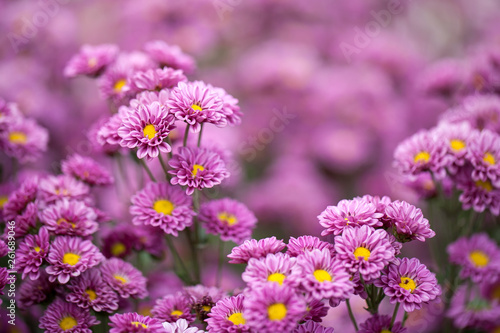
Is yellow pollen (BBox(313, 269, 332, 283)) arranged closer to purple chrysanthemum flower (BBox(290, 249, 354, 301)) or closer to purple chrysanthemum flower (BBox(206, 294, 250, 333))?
purple chrysanthemum flower (BBox(290, 249, 354, 301))

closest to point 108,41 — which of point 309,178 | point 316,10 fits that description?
point 316,10

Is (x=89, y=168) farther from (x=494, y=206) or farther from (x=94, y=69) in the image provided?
(x=494, y=206)

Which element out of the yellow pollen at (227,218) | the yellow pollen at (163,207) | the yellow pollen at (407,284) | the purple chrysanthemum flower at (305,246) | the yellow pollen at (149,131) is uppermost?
the yellow pollen at (149,131)

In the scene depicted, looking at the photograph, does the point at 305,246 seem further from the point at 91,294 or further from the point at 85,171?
the point at 85,171

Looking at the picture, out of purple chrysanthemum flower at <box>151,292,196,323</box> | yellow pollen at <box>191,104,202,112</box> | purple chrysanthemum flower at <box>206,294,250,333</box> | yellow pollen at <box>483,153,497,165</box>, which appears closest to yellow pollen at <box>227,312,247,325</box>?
purple chrysanthemum flower at <box>206,294,250,333</box>

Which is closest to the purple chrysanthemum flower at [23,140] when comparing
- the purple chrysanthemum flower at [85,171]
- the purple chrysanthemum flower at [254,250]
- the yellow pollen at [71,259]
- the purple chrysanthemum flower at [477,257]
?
the purple chrysanthemum flower at [85,171]

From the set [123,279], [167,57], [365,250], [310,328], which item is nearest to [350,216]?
[365,250]

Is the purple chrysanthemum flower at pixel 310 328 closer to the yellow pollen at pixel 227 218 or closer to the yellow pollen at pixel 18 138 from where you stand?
the yellow pollen at pixel 227 218
